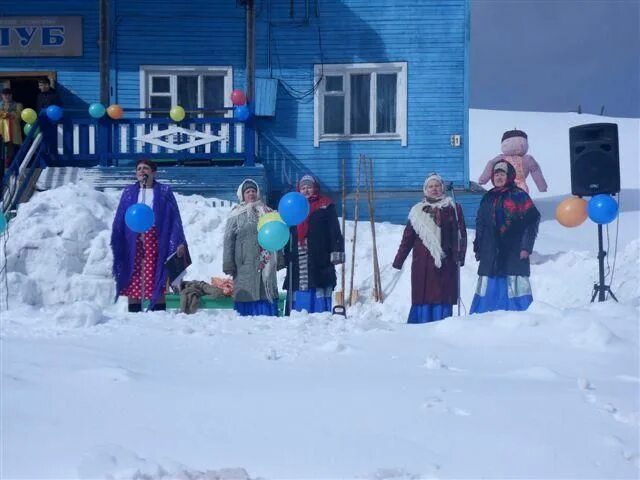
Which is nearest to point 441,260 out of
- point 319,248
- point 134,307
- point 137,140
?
point 319,248

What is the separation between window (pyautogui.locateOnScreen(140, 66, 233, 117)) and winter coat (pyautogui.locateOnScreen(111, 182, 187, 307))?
6.70m

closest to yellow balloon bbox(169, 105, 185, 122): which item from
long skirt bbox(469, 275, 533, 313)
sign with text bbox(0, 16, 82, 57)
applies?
sign with text bbox(0, 16, 82, 57)

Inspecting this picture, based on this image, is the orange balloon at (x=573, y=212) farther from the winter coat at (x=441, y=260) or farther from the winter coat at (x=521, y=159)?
the winter coat at (x=521, y=159)

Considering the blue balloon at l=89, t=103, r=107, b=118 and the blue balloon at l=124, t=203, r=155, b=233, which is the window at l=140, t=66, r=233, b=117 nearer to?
the blue balloon at l=89, t=103, r=107, b=118

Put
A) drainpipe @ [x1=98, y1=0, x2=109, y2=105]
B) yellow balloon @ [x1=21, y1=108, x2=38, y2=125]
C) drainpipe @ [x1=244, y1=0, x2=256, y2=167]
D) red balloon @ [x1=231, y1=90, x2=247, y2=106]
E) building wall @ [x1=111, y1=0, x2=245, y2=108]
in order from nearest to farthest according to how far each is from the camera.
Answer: yellow balloon @ [x1=21, y1=108, x2=38, y2=125], red balloon @ [x1=231, y1=90, x2=247, y2=106], drainpipe @ [x1=98, y1=0, x2=109, y2=105], drainpipe @ [x1=244, y1=0, x2=256, y2=167], building wall @ [x1=111, y1=0, x2=245, y2=108]

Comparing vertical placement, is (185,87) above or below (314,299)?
above

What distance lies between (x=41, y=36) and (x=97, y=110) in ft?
8.06

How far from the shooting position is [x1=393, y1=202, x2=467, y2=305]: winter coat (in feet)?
23.1

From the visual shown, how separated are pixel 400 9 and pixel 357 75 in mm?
1314

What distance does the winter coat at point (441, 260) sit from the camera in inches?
277

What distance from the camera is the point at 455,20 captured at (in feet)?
44.3

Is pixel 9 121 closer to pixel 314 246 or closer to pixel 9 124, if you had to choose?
pixel 9 124

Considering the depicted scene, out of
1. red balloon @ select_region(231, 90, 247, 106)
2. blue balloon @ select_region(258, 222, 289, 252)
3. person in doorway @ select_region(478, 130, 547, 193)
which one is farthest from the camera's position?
red balloon @ select_region(231, 90, 247, 106)

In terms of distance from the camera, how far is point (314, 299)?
7543 mm
